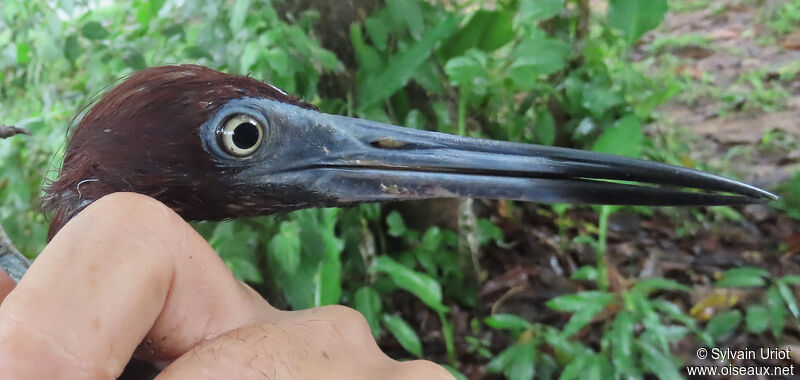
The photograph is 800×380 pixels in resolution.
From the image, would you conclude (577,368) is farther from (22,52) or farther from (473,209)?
(22,52)

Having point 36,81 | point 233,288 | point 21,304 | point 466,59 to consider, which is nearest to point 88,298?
point 21,304

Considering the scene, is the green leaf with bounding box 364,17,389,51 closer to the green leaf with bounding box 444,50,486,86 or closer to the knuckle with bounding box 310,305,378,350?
the green leaf with bounding box 444,50,486,86

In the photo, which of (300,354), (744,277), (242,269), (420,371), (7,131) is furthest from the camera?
(744,277)

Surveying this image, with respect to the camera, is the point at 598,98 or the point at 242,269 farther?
the point at 598,98

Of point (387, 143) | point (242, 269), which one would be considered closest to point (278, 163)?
point (387, 143)

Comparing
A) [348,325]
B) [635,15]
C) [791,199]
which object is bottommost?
[348,325]
